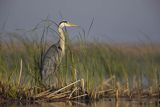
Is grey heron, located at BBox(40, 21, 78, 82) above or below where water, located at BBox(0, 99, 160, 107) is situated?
above

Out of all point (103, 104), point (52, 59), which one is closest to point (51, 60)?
point (52, 59)

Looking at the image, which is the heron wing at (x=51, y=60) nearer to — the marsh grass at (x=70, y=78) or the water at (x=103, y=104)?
the marsh grass at (x=70, y=78)

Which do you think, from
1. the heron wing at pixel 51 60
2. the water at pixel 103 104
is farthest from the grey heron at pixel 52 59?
the water at pixel 103 104

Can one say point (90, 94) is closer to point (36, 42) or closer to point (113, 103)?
point (113, 103)

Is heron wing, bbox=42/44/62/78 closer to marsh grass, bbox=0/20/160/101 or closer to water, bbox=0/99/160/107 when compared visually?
marsh grass, bbox=0/20/160/101

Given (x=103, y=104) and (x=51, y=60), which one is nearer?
(x=103, y=104)

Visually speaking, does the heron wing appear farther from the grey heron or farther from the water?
the water

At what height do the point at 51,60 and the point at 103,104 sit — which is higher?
the point at 51,60

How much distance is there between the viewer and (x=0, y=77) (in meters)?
11.4

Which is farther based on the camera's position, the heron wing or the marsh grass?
the heron wing

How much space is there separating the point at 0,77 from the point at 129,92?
2.62 metres

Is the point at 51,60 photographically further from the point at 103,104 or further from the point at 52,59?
the point at 103,104

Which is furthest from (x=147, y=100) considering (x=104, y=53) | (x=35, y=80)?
(x=35, y=80)

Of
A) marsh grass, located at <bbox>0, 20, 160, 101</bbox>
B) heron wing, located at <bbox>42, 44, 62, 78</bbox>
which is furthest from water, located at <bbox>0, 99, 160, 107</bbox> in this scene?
heron wing, located at <bbox>42, 44, 62, 78</bbox>
